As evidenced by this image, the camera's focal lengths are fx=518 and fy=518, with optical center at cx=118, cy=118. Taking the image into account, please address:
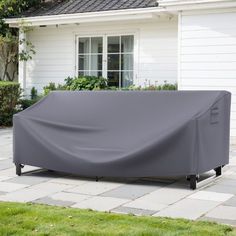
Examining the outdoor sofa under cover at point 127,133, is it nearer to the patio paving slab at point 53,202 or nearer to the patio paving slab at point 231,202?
the patio paving slab at point 231,202

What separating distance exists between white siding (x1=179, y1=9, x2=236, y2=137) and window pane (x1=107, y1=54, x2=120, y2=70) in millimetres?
3035

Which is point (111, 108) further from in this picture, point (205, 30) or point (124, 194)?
point (205, 30)

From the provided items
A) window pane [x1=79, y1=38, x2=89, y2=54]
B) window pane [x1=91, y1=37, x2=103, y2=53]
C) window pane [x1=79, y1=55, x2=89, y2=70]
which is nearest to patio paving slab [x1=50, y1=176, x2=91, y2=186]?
window pane [x1=91, y1=37, x2=103, y2=53]

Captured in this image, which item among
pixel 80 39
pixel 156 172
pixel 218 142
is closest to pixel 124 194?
pixel 156 172

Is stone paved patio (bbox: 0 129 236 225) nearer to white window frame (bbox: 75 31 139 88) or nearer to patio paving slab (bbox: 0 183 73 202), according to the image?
patio paving slab (bbox: 0 183 73 202)

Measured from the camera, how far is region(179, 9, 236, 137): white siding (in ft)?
35.8

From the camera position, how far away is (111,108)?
7.00 metres

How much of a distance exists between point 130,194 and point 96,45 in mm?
8830

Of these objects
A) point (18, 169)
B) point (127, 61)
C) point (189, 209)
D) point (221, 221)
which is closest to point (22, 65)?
point (127, 61)

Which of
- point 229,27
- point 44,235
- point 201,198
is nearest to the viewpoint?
point 44,235

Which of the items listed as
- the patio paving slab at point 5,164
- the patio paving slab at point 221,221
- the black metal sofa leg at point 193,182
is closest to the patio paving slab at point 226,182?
the black metal sofa leg at point 193,182

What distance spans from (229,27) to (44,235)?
7.63 meters

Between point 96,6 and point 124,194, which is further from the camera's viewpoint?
point 96,6

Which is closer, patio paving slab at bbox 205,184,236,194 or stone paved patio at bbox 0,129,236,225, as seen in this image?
stone paved patio at bbox 0,129,236,225
